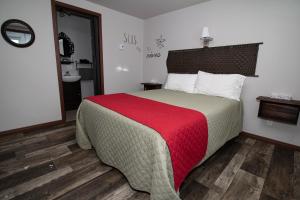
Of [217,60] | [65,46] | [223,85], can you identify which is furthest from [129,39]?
[223,85]

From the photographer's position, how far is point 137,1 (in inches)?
111

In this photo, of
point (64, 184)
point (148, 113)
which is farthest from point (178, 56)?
point (64, 184)

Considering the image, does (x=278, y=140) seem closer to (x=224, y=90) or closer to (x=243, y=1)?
(x=224, y=90)

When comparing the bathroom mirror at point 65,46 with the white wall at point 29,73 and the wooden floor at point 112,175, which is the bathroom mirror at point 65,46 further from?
the wooden floor at point 112,175

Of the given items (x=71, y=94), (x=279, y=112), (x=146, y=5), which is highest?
(x=146, y=5)

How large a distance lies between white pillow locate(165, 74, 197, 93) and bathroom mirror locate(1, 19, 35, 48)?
2.37 meters

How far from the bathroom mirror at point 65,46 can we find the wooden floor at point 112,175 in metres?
2.38

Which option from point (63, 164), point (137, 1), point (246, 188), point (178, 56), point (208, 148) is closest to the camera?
point (246, 188)

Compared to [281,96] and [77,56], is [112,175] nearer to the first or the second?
[281,96]

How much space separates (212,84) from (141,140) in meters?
1.67

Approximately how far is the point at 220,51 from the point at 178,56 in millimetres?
853

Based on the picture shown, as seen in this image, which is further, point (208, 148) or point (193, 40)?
point (193, 40)

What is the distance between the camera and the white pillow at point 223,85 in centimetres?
220

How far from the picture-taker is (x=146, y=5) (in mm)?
2979
